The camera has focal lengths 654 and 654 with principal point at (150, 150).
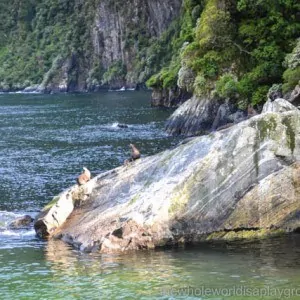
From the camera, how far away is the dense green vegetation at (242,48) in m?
64.5

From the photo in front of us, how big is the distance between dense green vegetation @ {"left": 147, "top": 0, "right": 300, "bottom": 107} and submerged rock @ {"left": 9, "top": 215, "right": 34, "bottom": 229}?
109 ft

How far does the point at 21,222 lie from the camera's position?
3434 cm

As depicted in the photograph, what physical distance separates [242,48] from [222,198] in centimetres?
4122

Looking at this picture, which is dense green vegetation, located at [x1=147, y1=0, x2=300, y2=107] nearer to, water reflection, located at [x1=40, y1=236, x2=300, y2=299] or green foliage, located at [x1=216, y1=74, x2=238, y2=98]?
green foliage, located at [x1=216, y1=74, x2=238, y2=98]

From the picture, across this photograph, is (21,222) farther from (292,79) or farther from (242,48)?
(242,48)

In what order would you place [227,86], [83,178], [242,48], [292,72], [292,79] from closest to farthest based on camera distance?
[83,178] < [292,79] < [292,72] < [227,86] < [242,48]

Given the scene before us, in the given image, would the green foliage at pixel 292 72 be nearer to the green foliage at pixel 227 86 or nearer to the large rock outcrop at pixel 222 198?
the green foliage at pixel 227 86

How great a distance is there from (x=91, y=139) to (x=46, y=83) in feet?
439

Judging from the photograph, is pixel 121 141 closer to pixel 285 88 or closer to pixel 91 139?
pixel 91 139

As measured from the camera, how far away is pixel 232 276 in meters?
23.6

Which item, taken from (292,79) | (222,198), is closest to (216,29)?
(292,79)

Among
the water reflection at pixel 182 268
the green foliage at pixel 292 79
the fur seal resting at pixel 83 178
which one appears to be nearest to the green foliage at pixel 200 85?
the green foliage at pixel 292 79

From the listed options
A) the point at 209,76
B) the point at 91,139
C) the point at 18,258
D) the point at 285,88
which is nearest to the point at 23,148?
the point at 91,139

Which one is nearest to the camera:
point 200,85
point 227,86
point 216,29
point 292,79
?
point 292,79
